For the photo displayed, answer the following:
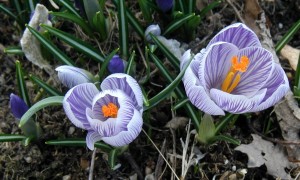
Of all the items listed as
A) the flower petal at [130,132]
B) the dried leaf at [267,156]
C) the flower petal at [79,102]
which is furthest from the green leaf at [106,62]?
the dried leaf at [267,156]

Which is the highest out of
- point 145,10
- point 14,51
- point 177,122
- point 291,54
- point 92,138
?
point 145,10

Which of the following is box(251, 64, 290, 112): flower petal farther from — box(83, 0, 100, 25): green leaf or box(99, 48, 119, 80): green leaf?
box(83, 0, 100, 25): green leaf

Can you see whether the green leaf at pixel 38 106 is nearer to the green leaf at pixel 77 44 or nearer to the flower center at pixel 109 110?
the flower center at pixel 109 110

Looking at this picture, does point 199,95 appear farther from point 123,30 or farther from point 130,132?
point 123,30

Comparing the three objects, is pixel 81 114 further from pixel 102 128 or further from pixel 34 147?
pixel 34 147

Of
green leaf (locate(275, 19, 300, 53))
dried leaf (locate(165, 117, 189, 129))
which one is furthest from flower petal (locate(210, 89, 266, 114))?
green leaf (locate(275, 19, 300, 53))

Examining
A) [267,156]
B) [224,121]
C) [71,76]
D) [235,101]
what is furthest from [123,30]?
[267,156]

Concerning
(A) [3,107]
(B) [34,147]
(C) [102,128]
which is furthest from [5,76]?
(C) [102,128]
